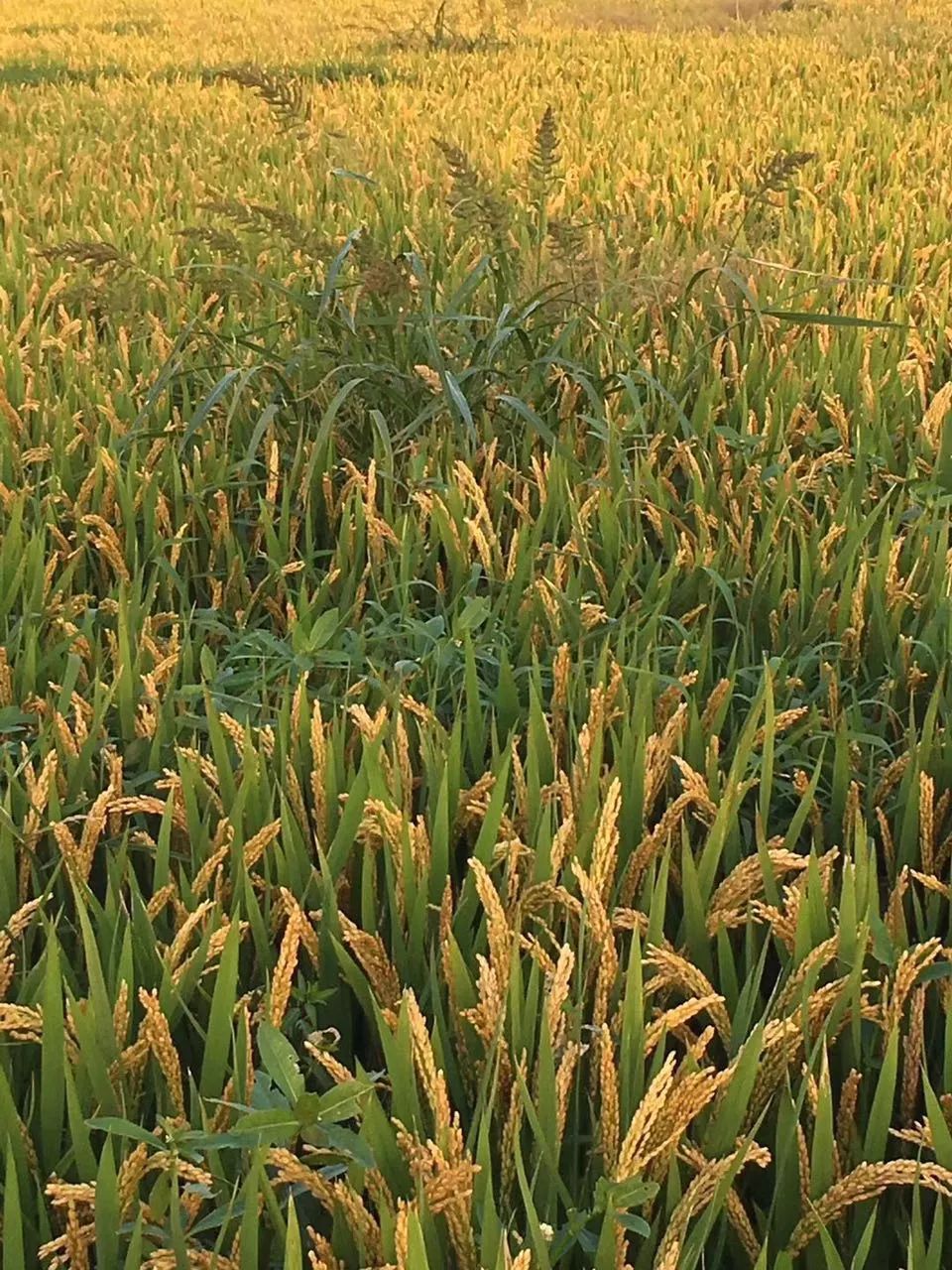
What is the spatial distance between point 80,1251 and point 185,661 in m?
0.83

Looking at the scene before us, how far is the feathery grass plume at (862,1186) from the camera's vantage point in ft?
2.57

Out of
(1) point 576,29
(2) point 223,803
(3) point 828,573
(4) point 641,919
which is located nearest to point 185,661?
→ (2) point 223,803

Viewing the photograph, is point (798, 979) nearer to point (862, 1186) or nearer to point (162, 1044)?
point (862, 1186)

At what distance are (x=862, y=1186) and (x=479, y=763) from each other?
637mm

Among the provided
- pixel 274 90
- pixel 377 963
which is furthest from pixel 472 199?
pixel 377 963

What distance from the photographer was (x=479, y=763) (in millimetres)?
1364

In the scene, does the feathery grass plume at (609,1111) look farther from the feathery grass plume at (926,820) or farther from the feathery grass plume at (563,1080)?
the feathery grass plume at (926,820)

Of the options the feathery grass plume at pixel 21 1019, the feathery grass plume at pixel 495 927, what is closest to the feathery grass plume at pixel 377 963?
the feathery grass plume at pixel 495 927

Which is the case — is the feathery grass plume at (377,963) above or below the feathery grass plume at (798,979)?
below

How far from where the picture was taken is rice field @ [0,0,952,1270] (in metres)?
0.86

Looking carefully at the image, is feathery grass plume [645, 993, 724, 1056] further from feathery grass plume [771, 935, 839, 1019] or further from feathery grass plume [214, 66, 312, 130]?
feathery grass plume [214, 66, 312, 130]

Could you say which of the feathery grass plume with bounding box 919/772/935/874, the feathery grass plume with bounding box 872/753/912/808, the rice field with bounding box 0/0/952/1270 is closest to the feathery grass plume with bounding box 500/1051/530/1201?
the rice field with bounding box 0/0/952/1270

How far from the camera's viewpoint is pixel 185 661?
5.06 ft

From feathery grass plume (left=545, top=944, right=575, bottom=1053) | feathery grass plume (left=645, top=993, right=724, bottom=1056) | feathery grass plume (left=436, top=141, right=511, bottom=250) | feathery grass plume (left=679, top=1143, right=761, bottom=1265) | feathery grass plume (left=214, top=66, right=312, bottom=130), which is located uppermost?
feathery grass plume (left=214, top=66, right=312, bottom=130)
